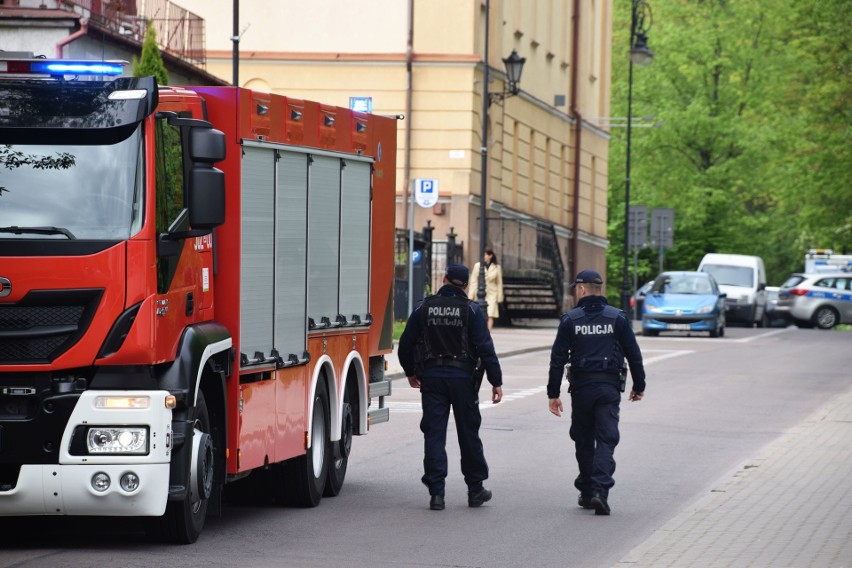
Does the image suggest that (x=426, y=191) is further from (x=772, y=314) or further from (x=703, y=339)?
(x=772, y=314)

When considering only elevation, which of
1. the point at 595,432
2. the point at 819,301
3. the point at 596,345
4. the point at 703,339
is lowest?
the point at 703,339

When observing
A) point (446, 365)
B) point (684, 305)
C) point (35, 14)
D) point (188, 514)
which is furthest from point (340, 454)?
point (684, 305)

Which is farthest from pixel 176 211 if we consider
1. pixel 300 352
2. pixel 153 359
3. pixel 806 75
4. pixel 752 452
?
pixel 806 75

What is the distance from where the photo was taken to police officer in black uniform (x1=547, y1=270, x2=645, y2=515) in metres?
12.3

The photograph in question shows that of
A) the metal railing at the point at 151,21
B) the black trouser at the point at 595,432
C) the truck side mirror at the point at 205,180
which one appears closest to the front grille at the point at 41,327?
the truck side mirror at the point at 205,180

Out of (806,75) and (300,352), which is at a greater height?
(806,75)

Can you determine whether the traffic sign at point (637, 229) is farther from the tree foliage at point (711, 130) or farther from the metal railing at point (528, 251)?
the tree foliage at point (711, 130)

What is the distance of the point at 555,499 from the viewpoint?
13094 millimetres

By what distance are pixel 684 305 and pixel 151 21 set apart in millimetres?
18944

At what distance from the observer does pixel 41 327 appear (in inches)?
371

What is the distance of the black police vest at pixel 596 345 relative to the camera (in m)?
12.3

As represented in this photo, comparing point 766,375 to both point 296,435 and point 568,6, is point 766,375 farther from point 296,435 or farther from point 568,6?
point 568,6

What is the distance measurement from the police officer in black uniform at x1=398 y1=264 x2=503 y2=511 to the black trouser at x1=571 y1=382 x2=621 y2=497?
59 centimetres

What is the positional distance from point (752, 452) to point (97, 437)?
8.82 meters
